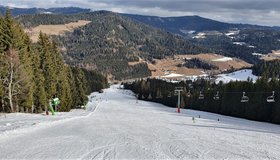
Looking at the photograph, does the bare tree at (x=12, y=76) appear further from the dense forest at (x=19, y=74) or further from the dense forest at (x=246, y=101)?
the dense forest at (x=246, y=101)

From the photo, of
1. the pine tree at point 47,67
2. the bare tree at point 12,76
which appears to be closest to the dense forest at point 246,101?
the pine tree at point 47,67

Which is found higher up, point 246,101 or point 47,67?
point 47,67

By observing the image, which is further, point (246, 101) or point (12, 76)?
point (246, 101)

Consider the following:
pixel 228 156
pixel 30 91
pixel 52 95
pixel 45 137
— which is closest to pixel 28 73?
pixel 30 91

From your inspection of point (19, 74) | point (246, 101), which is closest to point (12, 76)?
point (19, 74)

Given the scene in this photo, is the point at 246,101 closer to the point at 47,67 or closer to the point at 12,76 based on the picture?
the point at 47,67

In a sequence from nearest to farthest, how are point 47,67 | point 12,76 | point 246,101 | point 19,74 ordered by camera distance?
1. point 12,76
2. point 19,74
3. point 246,101
4. point 47,67

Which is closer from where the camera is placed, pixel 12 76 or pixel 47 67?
pixel 12 76

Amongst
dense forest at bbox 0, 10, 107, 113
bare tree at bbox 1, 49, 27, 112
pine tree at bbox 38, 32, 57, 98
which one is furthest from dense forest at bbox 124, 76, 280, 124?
bare tree at bbox 1, 49, 27, 112

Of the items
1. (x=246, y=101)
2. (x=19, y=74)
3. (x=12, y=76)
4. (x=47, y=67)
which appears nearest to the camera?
(x=12, y=76)

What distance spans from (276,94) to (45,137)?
48.6m

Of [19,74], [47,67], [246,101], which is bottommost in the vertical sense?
[246,101]

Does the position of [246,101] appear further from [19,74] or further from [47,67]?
[19,74]

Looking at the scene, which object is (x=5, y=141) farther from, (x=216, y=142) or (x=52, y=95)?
(x=52, y=95)
